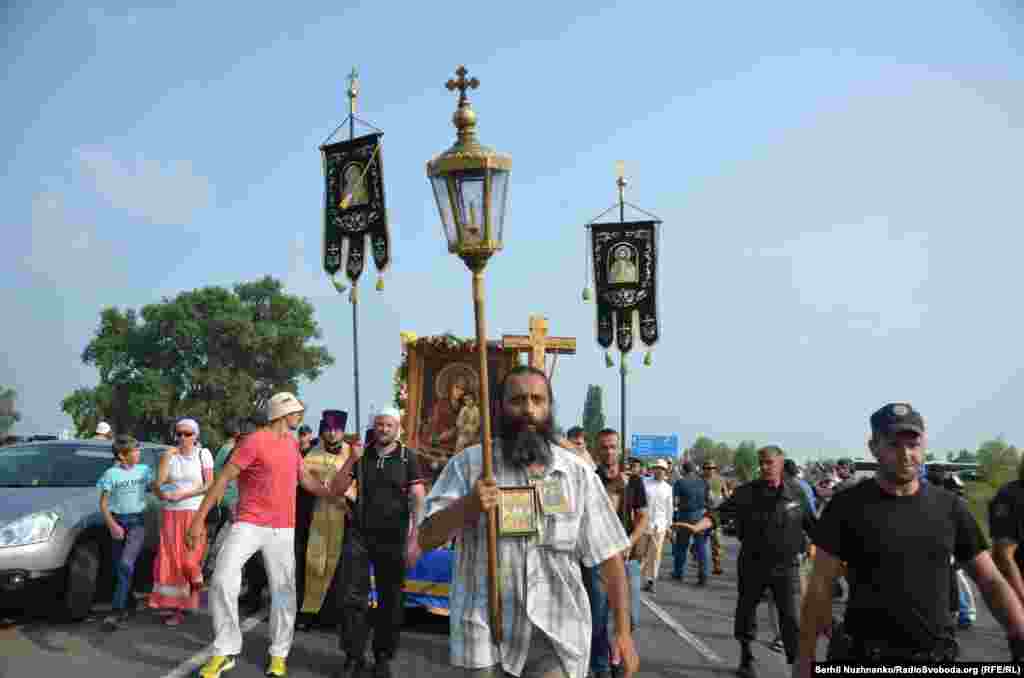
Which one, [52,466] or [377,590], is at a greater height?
[52,466]

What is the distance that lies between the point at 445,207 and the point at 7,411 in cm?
14240

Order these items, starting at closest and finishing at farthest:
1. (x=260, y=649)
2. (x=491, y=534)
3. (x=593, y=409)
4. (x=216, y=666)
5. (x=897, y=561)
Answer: (x=897, y=561) < (x=491, y=534) < (x=216, y=666) < (x=260, y=649) < (x=593, y=409)

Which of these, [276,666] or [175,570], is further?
[175,570]

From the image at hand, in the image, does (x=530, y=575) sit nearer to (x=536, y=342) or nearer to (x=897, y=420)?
(x=897, y=420)

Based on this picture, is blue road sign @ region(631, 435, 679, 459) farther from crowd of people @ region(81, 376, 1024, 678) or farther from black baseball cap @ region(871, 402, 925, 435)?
black baseball cap @ region(871, 402, 925, 435)

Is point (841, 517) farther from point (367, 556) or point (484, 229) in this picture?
point (367, 556)

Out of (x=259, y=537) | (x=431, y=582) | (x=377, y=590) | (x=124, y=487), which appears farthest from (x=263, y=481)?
(x=124, y=487)

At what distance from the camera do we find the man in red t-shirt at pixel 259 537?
714cm

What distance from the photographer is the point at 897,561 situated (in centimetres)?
358

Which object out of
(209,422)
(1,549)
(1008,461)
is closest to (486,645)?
(1,549)

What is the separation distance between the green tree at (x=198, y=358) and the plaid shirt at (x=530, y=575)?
206 ft

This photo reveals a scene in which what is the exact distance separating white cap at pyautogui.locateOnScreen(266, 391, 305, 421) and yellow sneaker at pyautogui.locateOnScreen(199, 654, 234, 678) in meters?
1.74

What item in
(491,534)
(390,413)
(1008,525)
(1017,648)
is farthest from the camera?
(390,413)

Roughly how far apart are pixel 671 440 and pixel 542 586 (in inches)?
1816
